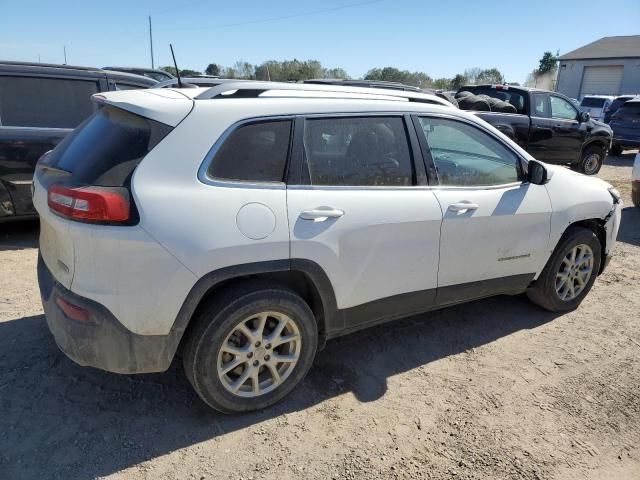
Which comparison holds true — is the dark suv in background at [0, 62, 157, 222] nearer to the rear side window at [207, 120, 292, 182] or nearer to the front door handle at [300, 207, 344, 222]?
the rear side window at [207, 120, 292, 182]

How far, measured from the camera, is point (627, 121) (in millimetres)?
14641

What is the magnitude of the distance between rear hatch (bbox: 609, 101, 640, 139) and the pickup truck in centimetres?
400

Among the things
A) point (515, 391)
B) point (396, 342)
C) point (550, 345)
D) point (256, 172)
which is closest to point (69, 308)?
point (256, 172)

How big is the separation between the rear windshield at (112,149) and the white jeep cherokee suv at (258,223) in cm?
1

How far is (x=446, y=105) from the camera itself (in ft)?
11.3

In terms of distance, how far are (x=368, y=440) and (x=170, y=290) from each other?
4.34 feet

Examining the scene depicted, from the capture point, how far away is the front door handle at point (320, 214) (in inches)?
104

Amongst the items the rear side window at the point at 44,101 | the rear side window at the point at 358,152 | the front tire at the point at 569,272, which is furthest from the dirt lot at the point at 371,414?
the rear side window at the point at 44,101

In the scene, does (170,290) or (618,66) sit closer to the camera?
(170,290)

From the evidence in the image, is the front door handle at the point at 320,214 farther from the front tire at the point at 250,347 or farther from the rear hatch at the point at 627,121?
the rear hatch at the point at 627,121

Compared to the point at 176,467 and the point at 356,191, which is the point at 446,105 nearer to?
the point at 356,191

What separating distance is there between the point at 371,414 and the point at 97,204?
1873 millimetres

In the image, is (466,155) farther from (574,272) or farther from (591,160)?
(591,160)

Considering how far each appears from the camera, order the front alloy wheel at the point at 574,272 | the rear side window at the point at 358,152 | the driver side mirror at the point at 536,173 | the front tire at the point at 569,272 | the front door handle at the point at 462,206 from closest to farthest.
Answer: the rear side window at the point at 358,152 < the front door handle at the point at 462,206 < the driver side mirror at the point at 536,173 < the front tire at the point at 569,272 < the front alloy wheel at the point at 574,272
